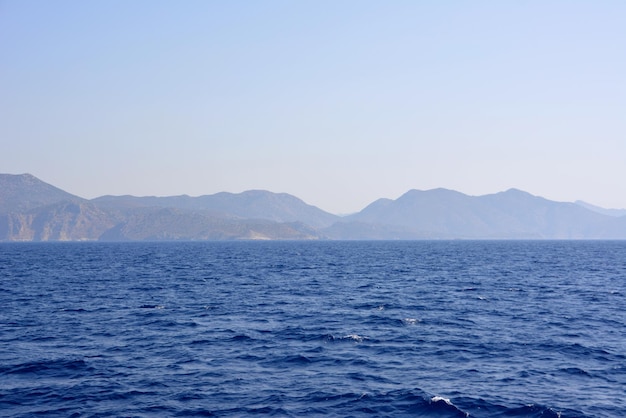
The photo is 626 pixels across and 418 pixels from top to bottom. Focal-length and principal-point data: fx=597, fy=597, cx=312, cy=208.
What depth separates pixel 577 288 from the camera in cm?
9025

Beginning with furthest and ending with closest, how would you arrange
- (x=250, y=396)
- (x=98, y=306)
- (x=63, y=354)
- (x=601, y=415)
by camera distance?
(x=98, y=306), (x=63, y=354), (x=250, y=396), (x=601, y=415)

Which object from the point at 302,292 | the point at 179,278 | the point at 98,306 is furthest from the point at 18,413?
the point at 179,278

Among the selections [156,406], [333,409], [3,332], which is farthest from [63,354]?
[333,409]

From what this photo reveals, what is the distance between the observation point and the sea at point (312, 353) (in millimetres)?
33406

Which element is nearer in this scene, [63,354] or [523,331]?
[63,354]

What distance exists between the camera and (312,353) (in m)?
44.6

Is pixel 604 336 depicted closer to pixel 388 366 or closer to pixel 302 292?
pixel 388 366

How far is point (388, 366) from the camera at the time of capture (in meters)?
41.2

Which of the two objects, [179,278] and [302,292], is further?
[179,278]

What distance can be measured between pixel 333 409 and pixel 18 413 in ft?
55.2

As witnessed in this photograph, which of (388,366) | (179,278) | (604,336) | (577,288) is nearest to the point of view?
Answer: (388,366)

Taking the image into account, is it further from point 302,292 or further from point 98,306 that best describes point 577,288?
point 98,306

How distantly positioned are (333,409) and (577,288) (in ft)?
229

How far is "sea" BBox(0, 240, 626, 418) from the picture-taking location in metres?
33.4
